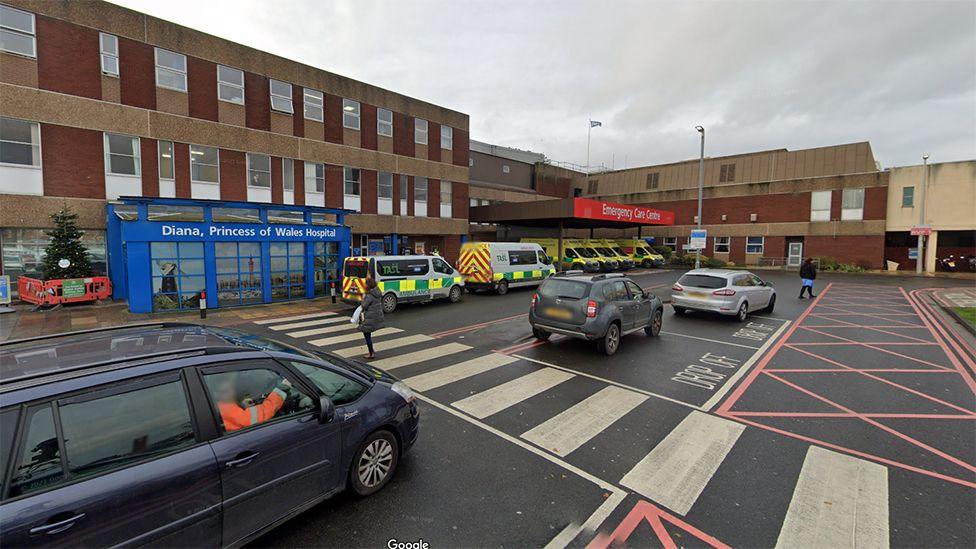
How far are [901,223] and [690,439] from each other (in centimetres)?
3689

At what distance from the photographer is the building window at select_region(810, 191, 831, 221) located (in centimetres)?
3244

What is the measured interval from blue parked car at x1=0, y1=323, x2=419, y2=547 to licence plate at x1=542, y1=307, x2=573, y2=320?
211 inches

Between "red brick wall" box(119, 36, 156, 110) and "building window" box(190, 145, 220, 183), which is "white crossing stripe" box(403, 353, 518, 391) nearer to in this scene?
"building window" box(190, 145, 220, 183)

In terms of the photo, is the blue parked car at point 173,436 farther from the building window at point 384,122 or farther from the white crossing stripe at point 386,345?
the building window at point 384,122

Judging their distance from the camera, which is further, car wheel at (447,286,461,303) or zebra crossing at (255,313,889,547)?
car wheel at (447,286,461,303)

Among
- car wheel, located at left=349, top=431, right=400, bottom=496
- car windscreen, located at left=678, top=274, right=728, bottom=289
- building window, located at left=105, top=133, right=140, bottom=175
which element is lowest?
car wheel, located at left=349, top=431, right=400, bottom=496

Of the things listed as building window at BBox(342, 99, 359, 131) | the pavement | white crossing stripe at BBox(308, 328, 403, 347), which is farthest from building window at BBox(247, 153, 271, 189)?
white crossing stripe at BBox(308, 328, 403, 347)

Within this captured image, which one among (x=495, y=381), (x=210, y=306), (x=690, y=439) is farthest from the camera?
(x=210, y=306)

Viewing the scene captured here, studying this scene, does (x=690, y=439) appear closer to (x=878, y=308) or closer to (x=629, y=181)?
(x=878, y=308)

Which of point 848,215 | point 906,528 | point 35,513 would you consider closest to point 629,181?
point 848,215

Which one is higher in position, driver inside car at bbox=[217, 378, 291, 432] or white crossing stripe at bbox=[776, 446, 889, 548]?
driver inside car at bbox=[217, 378, 291, 432]

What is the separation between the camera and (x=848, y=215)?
104 feet

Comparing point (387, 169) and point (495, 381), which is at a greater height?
point (387, 169)

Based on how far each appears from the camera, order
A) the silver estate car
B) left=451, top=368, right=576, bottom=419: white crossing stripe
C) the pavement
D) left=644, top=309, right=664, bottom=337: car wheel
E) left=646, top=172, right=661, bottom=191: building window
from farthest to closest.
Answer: left=646, top=172, right=661, bottom=191: building window
the silver estate car
left=644, top=309, right=664, bottom=337: car wheel
left=451, top=368, right=576, bottom=419: white crossing stripe
the pavement
